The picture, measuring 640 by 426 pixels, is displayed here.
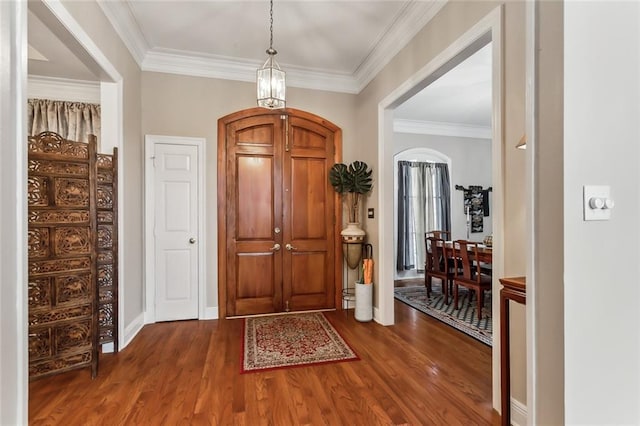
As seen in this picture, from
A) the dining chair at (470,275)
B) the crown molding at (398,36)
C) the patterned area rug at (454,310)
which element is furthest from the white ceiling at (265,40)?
the patterned area rug at (454,310)

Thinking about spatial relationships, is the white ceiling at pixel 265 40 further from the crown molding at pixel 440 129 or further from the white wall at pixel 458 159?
the white wall at pixel 458 159

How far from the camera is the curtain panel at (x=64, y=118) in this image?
139 inches

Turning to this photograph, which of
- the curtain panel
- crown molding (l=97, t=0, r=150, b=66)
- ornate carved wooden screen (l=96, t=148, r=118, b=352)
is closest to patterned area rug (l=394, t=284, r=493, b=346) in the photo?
ornate carved wooden screen (l=96, t=148, r=118, b=352)

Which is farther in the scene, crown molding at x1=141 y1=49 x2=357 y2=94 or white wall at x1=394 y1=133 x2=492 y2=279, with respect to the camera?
white wall at x1=394 y1=133 x2=492 y2=279

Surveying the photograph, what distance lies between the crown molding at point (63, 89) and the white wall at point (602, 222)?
4545 mm

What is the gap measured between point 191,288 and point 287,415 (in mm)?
2249

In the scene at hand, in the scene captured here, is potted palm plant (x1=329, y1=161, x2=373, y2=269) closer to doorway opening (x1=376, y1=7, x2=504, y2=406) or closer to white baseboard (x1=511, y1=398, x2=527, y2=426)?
doorway opening (x1=376, y1=7, x2=504, y2=406)

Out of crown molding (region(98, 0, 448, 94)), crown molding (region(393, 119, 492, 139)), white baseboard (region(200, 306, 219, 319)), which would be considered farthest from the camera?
crown molding (region(393, 119, 492, 139))

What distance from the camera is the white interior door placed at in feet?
Result: 11.6

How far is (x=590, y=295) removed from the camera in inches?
43.2

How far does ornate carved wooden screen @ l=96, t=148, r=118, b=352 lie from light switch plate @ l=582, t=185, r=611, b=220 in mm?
3216

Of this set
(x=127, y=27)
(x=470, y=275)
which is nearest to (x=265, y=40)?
(x=127, y=27)

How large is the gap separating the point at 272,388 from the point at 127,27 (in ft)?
11.4

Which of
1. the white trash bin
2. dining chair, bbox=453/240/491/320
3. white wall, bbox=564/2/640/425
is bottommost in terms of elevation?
the white trash bin
